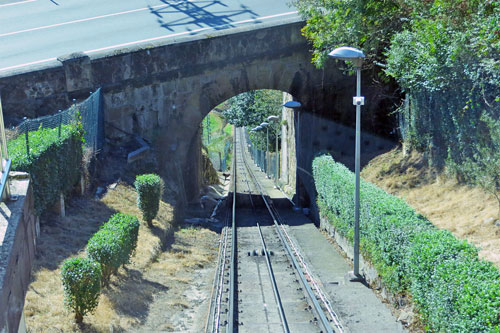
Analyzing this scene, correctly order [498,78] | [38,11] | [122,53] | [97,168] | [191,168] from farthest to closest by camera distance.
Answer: [38,11] → [191,168] → [122,53] → [97,168] → [498,78]

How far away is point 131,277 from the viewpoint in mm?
12773

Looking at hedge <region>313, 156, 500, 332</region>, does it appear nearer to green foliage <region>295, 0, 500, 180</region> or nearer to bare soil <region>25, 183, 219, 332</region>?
green foliage <region>295, 0, 500, 180</region>

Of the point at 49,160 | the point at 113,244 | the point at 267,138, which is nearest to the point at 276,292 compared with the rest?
the point at 113,244

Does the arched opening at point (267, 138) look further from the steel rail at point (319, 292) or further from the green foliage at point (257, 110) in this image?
the steel rail at point (319, 292)

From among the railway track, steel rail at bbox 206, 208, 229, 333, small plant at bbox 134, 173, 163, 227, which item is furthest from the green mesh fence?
the railway track

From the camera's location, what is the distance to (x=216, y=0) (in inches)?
1153

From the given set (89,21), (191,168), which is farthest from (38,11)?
(191,168)

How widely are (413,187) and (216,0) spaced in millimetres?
17178

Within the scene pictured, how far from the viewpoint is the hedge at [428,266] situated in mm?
7199

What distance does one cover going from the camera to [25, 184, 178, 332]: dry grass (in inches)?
361

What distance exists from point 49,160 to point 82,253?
95.7 inches

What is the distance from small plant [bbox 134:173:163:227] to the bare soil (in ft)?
1.45

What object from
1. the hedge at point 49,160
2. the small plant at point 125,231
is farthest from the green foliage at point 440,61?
the hedge at point 49,160

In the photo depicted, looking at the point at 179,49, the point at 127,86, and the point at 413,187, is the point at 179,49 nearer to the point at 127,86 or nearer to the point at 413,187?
the point at 127,86
